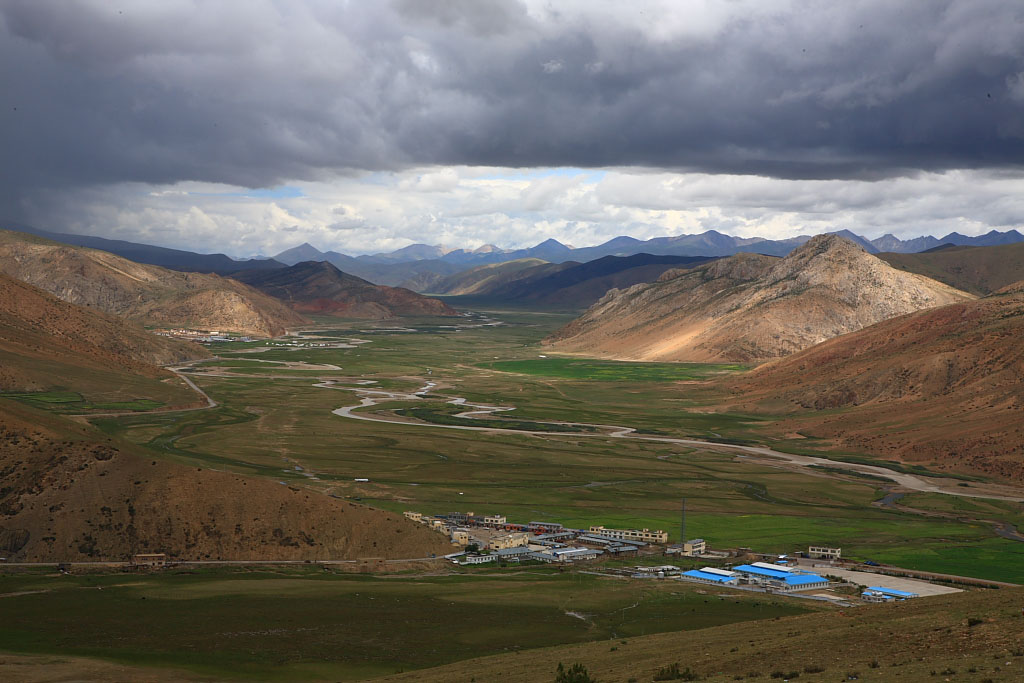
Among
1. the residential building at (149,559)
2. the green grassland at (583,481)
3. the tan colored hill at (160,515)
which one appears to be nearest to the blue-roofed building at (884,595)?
the green grassland at (583,481)

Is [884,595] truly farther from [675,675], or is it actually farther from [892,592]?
[675,675]

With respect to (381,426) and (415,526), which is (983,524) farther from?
(381,426)

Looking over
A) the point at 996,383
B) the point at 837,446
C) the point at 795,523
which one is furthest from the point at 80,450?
the point at 996,383

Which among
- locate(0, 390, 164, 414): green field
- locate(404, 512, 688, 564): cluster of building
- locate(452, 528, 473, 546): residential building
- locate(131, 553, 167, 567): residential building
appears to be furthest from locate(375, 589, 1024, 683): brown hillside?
locate(0, 390, 164, 414): green field

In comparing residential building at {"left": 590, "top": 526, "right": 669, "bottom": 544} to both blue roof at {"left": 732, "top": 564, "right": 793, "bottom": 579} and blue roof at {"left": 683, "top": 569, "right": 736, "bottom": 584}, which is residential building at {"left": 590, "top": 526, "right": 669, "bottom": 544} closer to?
blue roof at {"left": 732, "top": 564, "right": 793, "bottom": 579}

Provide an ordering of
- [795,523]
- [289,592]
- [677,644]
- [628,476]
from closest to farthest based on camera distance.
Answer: [677,644] < [289,592] < [795,523] < [628,476]

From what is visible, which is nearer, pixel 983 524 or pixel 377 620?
pixel 377 620

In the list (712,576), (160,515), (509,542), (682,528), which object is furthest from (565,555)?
(160,515)
